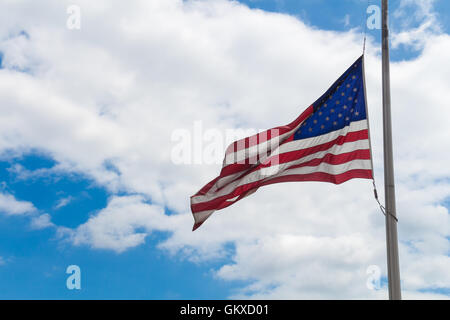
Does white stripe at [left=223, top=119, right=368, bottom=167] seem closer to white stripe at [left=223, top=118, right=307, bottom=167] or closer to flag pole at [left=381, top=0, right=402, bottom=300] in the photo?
white stripe at [left=223, top=118, right=307, bottom=167]

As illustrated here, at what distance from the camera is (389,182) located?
543 inches

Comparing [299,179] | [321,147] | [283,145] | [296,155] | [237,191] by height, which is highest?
[283,145]

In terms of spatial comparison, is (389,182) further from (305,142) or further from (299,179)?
(305,142)

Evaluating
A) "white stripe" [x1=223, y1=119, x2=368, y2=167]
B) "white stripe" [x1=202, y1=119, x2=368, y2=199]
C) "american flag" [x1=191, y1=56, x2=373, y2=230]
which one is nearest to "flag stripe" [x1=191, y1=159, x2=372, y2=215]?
"american flag" [x1=191, y1=56, x2=373, y2=230]

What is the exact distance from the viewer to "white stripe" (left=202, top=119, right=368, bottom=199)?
1491 cm

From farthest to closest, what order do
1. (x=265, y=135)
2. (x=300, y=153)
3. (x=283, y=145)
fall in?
1. (x=265, y=135)
2. (x=283, y=145)
3. (x=300, y=153)

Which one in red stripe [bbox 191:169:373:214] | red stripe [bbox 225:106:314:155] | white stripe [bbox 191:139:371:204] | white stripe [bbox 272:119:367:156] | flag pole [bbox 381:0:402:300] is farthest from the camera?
red stripe [bbox 225:106:314:155]

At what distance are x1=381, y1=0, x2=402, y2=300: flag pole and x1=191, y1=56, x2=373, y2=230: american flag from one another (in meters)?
0.57

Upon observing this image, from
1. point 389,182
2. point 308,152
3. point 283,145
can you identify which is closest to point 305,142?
point 308,152

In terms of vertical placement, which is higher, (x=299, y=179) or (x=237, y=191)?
(x=299, y=179)

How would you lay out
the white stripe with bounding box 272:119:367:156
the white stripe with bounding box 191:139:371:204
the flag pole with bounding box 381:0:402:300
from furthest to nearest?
the white stripe with bounding box 272:119:367:156 < the white stripe with bounding box 191:139:371:204 < the flag pole with bounding box 381:0:402:300

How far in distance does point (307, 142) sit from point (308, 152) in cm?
27
